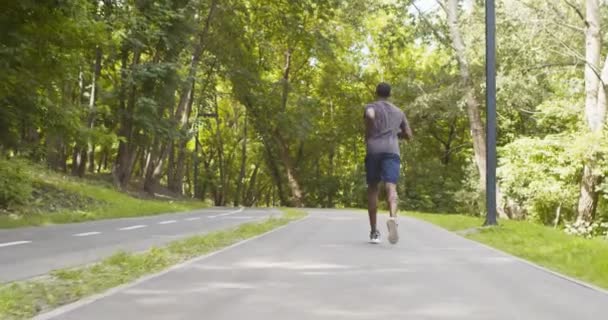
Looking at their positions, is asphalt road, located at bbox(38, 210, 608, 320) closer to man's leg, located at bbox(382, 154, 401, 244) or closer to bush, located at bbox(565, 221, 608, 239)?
man's leg, located at bbox(382, 154, 401, 244)

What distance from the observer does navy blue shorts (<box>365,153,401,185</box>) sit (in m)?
8.64

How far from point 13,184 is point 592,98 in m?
16.5

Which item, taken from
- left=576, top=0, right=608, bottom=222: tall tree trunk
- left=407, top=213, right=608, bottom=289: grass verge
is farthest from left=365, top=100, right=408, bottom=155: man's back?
left=576, top=0, right=608, bottom=222: tall tree trunk

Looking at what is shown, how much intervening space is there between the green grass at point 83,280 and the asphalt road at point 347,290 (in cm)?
22

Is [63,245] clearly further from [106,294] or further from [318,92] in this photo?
[318,92]

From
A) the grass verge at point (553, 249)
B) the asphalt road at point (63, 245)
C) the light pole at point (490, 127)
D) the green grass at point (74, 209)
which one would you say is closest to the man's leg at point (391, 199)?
the grass verge at point (553, 249)

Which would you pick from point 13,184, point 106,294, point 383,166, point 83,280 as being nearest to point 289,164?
point 13,184

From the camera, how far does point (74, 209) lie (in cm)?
1791

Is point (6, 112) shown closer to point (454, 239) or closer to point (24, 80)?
point (24, 80)

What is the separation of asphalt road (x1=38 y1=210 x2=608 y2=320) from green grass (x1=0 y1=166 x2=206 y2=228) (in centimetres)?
817

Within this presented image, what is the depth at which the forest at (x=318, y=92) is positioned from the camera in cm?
1531

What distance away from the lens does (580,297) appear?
202 inches

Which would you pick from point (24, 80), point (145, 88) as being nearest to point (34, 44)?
point (24, 80)

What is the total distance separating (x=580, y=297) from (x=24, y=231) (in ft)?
31.8
